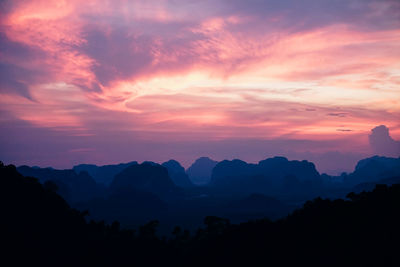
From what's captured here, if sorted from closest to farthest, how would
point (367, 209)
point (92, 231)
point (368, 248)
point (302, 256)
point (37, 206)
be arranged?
point (368, 248)
point (302, 256)
point (367, 209)
point (37, 206)
point (92, 231)

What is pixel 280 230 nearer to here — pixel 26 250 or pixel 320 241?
pixel 320 241

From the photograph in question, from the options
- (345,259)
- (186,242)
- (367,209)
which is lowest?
(186,242)

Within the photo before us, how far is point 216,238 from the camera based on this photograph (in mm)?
67375

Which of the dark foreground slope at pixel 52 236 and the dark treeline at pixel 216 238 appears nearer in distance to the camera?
the dark treeline at pixel 216 238

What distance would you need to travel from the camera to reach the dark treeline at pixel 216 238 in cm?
4475

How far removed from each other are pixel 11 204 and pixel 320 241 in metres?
54.2

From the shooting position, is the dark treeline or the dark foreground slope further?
the dark foreground slope

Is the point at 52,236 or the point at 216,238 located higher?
the point at 52,236

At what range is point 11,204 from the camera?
6325 centimetres

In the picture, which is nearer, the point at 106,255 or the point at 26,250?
the point at 26,250

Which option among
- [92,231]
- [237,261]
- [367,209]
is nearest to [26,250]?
[92,231]

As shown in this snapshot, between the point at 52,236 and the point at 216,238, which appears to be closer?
the point at 52,236

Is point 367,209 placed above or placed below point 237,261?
above

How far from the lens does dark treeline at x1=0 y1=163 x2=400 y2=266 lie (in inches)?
1762
